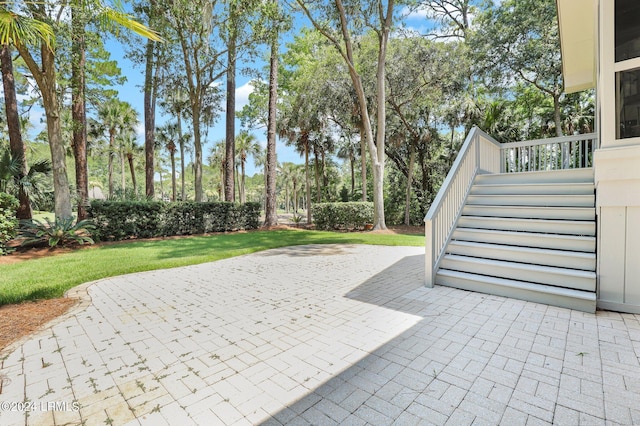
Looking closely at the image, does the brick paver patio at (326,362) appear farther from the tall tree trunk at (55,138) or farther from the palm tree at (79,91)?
the palm tree at (79,91)

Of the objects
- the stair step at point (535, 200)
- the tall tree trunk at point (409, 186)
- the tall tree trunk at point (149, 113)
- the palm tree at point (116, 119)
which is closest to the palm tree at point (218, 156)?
the palm tree at point (116, 119)

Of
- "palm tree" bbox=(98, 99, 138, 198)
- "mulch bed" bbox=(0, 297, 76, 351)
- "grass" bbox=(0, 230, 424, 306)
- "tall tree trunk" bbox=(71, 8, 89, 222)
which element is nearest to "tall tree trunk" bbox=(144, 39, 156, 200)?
"tall tree trunk" bbox=(71, 8, 89, 222)

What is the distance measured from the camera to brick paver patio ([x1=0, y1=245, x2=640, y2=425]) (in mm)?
1770

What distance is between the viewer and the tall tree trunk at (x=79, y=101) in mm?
8172

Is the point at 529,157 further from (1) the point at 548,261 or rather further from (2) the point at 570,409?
(2) the point at 570,409

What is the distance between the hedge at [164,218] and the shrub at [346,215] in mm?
3466

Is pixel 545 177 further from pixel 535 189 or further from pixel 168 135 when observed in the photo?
pixel 168 135

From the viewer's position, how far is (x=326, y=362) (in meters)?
2.32

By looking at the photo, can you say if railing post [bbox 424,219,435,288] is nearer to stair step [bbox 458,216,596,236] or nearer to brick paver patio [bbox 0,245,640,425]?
brick paver patio [bbox 0,245,640,425]

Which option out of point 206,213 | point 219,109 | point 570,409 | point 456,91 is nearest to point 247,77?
point 219,109

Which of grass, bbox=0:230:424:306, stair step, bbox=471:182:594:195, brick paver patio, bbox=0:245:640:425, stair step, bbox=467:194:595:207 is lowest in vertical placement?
brick paver patio, bbox=0:245:640:425

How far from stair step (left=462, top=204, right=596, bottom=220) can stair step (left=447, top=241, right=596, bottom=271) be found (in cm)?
80

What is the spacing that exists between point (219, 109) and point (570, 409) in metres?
19.7

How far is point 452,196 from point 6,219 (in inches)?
404
